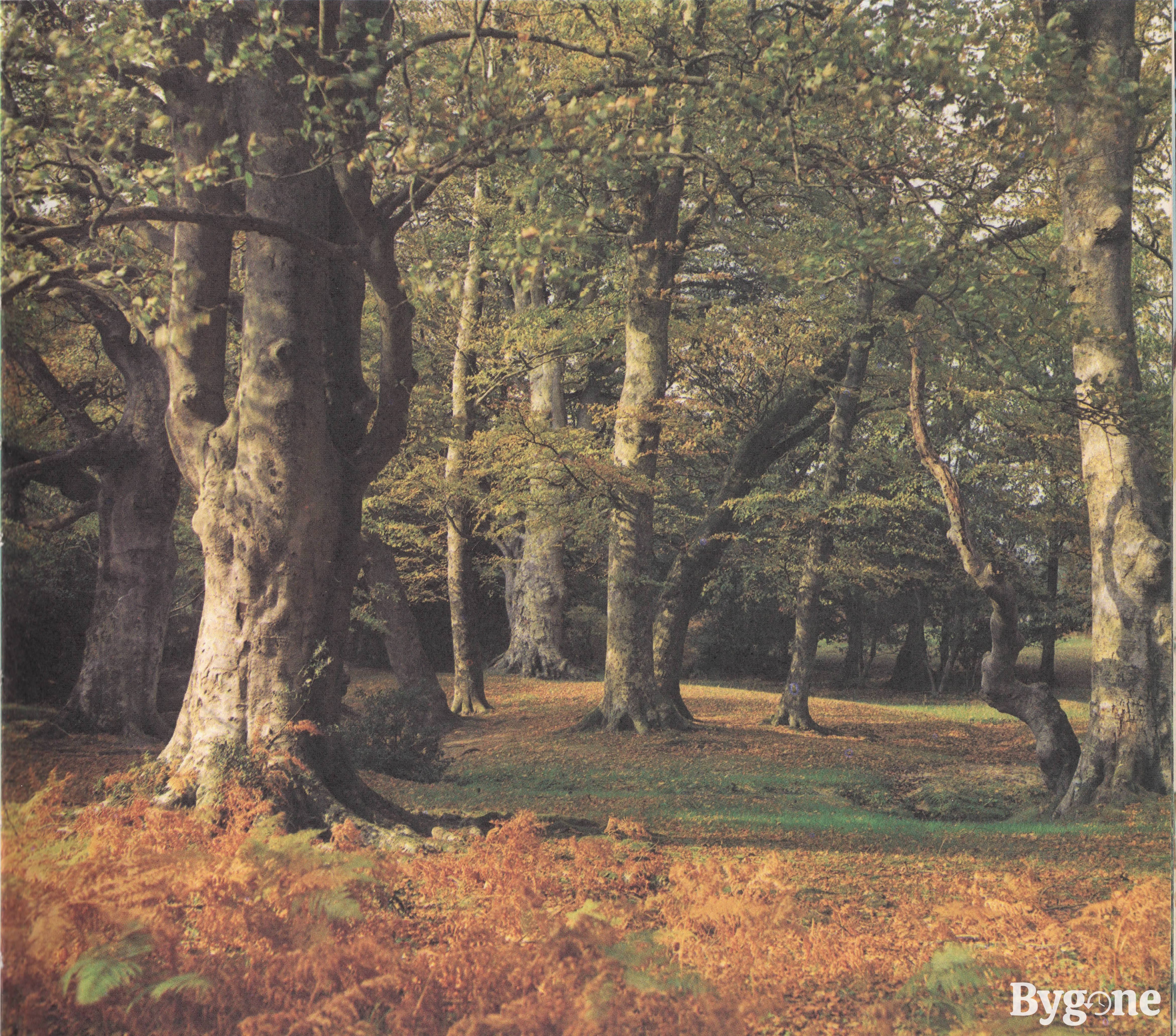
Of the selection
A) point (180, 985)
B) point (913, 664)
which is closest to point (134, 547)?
point (180, 985)

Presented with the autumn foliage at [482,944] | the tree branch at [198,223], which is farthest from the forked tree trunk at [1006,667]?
the tree branch at [198,223]

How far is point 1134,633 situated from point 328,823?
628 cm

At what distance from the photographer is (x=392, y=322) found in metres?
6.51

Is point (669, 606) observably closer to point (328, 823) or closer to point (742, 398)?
point (742, 398)

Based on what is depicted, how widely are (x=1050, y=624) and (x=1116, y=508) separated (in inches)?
316

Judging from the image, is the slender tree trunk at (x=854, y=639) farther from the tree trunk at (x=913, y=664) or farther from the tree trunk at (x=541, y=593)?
the tree trunk at (x=541, y=593)

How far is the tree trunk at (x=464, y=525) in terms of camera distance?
15742 mm

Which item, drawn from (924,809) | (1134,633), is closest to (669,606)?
(924,809)

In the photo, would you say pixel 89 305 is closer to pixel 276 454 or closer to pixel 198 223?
pixel 198 223

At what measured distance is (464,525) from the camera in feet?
54.8

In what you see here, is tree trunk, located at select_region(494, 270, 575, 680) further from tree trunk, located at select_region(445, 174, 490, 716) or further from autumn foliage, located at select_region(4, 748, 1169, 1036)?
autumn foliage, located at select_region(4, 748, 1169, 1036)

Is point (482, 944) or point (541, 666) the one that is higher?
point (482, 944)

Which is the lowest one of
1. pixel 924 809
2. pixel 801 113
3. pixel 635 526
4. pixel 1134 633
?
pixel 924 809

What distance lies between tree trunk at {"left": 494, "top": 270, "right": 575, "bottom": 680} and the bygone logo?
1639 cm
